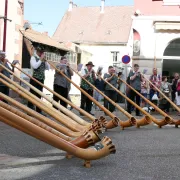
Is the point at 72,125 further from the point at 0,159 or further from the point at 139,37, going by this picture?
the point at 139,37

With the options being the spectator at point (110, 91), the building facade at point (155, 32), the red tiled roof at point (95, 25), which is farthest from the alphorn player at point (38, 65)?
the red tiled roof at point (95, 25)

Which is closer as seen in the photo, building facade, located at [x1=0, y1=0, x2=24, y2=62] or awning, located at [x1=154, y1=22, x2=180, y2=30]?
building facade, located at [x1=0, y1=0, x2=24, y2=62]

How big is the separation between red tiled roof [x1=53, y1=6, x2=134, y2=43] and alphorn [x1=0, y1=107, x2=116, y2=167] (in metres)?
37.4

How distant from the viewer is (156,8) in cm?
1766

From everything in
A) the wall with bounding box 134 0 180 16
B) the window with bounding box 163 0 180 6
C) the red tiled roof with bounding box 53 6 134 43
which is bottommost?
the wall with bounding box 134 0 180 16

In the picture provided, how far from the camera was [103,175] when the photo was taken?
13.4ft

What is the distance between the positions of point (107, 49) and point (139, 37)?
24698 millimetres

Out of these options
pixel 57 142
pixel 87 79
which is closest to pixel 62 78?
pixel 87 79

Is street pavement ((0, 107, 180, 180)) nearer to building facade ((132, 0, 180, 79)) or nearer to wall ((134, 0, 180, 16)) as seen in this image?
building facade ((132, 0, 180, 79))

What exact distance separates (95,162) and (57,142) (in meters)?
0.84

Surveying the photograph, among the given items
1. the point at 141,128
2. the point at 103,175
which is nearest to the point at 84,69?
the point at 141,128

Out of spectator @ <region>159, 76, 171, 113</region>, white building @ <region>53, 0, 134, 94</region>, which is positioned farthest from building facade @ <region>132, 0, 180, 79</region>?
white building @ <region>53, 0, 134, 94</region>

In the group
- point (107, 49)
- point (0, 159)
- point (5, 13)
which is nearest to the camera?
point (0, 159)

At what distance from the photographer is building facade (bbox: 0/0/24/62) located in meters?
12.6
